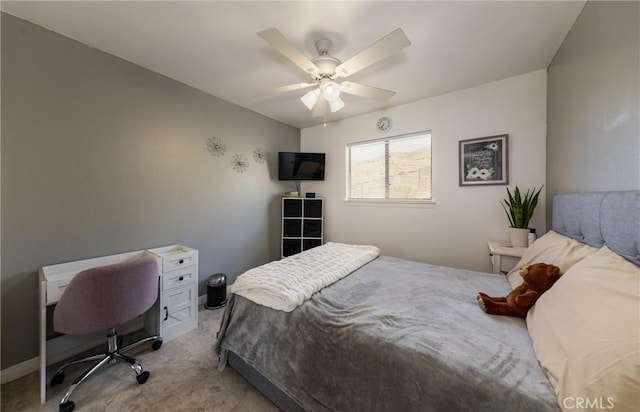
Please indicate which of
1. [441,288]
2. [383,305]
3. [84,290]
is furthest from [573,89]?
[84,290]

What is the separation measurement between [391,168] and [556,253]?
2.09 metres

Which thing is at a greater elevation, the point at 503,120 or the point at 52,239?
the point at 503,120

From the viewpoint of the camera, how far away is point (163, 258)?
1.98 meters

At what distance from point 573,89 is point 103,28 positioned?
3.59 meters

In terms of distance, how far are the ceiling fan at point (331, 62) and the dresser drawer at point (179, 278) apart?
1913 millimetres

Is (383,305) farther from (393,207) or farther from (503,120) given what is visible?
(503,120)

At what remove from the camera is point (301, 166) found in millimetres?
3633

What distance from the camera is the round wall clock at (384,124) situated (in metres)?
3.10

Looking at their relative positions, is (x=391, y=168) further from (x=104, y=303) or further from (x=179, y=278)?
(x=104, y=303)

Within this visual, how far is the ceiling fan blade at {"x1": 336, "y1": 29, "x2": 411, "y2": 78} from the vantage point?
135 centimetres

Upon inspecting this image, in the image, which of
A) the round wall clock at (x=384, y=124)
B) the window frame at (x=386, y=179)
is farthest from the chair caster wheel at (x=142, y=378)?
the round wall clock at (x=384, y=124)

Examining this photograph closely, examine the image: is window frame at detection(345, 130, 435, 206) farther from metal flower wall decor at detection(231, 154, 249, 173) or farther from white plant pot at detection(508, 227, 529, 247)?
metal flower wall decor at detection(231, 154, 249, 173)

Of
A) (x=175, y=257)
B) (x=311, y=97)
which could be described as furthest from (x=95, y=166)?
(x=311, y=97)

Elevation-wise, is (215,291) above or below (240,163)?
below
